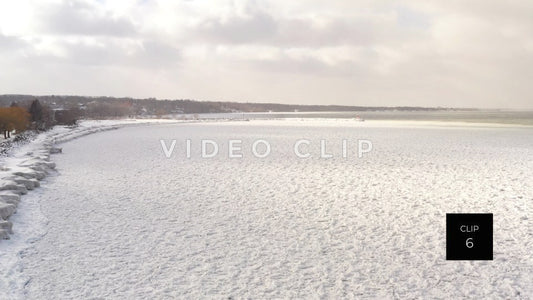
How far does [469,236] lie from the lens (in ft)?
22.0

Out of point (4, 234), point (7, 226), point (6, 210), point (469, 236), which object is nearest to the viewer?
point (469, 236)

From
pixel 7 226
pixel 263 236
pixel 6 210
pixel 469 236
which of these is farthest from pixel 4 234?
pixel 469 236

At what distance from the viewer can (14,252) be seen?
311 inches

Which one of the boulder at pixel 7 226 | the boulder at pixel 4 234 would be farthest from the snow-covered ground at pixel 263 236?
the boulder at pixel 7 226

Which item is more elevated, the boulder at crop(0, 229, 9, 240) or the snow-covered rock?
the snow-covered rock

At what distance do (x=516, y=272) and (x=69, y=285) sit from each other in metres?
6.81

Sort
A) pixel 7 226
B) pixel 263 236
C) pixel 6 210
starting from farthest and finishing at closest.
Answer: pixel 6 210, pixel 7 226, pixel 263 236

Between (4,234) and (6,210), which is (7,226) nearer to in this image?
(4,234)

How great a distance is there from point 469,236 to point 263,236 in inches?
148

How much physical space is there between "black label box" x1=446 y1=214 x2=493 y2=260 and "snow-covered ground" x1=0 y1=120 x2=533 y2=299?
0.19 meters

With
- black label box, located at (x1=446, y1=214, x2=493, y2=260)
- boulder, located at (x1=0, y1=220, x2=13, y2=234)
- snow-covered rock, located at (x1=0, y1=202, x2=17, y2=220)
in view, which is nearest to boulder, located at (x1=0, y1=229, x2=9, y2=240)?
boulder, located at (x1=0, y1=220, x2=13, y2=234)

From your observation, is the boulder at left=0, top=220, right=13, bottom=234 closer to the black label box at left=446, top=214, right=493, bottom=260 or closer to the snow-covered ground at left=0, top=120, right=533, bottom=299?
the snow-covered ground at left=0, top=120, right=533, bottom=299

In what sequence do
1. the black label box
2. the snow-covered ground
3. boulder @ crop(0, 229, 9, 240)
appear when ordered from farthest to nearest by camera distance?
1. boulder @ crop(0, 229, 9, 240)
2. the snow-covered ground
3. the black label box

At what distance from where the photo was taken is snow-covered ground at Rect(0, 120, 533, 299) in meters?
6.49
